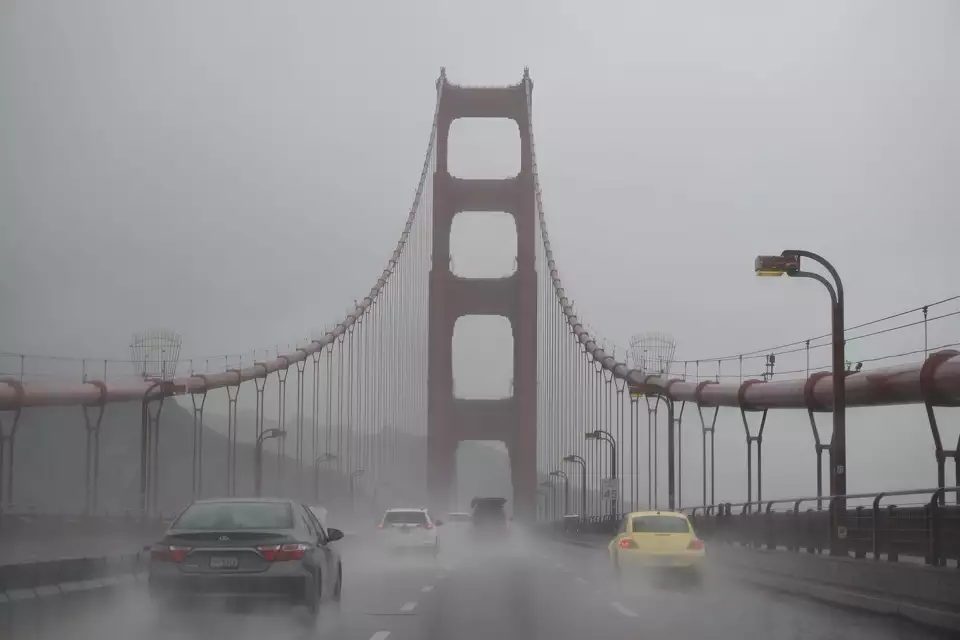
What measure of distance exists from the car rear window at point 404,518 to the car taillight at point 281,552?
65.8 feet

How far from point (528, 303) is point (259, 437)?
22.7 m

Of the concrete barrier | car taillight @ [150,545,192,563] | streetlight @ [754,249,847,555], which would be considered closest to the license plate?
car taillight @ [150,545,192,563]

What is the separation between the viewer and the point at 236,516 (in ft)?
51.1

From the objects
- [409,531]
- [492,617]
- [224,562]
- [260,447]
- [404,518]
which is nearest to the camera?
[224,562]

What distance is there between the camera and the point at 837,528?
2373 cm

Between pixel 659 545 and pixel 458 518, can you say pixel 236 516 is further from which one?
pixel 458 518

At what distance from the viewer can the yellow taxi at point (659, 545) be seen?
917 inches

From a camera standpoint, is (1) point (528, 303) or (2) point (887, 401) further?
(1) point (528, 303)

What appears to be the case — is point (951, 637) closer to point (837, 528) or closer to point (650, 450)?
point (837, 528)

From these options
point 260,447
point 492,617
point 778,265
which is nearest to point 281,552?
point 492,617

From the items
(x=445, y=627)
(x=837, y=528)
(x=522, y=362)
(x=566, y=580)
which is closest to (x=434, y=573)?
(x=566, y=580)

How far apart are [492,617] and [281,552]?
3560 mm

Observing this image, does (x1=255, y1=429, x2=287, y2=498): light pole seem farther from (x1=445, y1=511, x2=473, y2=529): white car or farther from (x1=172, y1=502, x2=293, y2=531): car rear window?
(x1=172, y1=502, x2=293, y2=531): car rear window

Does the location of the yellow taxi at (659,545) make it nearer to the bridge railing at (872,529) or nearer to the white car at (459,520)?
the bridge railing at (872,529)
